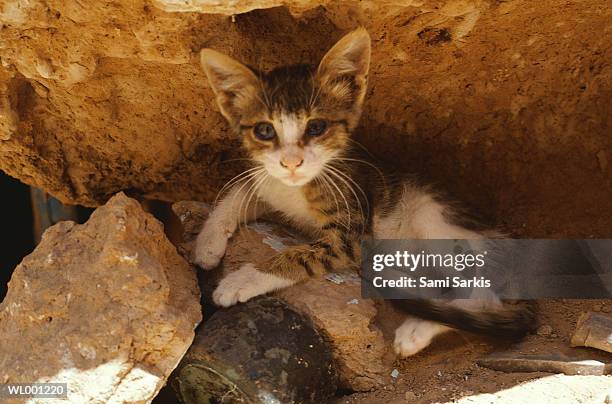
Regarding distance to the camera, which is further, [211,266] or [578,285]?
[578,285]

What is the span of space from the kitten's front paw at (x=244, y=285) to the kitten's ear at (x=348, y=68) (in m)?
0.73

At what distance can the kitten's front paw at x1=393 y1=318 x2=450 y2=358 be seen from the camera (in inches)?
87.4

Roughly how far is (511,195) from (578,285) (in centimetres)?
64

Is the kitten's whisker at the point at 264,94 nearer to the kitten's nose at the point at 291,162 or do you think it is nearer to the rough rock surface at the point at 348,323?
the kitten's nose at the point at 291,162

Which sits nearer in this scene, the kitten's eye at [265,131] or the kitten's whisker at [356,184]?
the kitten's eye at [265,131]

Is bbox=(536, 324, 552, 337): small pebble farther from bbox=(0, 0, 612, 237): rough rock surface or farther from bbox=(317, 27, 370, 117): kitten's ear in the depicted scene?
bbox=(317, 27, 370, 117): kitten's ear

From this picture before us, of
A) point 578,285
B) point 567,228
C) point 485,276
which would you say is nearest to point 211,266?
point 485,276

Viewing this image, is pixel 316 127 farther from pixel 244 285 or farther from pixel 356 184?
pixel 244 285

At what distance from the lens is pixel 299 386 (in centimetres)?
203

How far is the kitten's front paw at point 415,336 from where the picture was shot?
2.22 m

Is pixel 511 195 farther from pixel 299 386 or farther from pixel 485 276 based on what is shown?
pixel 299 386


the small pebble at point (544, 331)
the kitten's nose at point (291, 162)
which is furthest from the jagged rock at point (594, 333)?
the kitten's nose at point (291, 162)

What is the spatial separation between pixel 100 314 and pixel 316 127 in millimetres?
1011

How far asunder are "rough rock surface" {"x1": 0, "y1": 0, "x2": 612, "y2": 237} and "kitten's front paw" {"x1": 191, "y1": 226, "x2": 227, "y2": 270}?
582 millimetres
